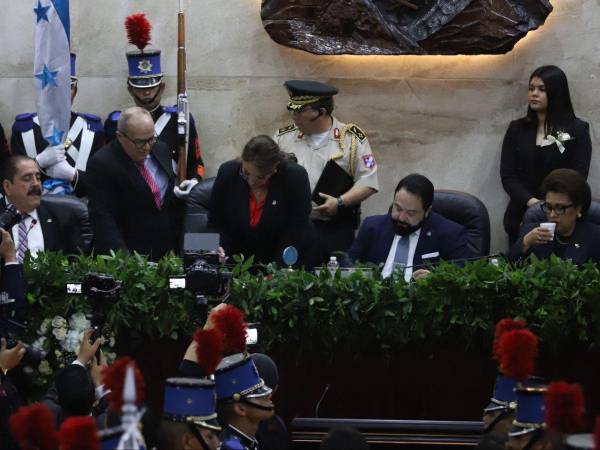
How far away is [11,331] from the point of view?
7.36 meters

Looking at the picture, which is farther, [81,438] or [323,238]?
[323,238]

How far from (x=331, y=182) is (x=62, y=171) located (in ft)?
5.93

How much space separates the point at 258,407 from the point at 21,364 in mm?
1727

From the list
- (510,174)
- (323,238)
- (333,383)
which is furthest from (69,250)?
(510,174)

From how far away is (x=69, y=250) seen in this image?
9125mm

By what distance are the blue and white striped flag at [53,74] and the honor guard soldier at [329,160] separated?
146cm

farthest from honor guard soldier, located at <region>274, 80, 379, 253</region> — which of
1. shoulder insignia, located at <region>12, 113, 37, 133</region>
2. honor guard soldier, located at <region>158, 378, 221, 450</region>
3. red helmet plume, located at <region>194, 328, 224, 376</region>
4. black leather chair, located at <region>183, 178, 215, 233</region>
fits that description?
honor guard soldier, located at <region>158, 378, 221, 450</region>

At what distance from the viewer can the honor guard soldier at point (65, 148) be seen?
33.2ft

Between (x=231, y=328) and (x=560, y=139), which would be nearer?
(x=231, y=328)

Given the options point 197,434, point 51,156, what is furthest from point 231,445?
point 51,156

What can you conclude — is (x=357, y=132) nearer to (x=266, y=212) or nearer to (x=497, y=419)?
(x=266, y=212)

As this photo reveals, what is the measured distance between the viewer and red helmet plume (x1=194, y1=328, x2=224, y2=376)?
5.83 metres

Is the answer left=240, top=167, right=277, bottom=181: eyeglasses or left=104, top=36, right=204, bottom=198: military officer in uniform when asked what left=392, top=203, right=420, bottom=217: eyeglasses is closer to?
left=240, top=167, right=277, bottom=181: eyeglasses

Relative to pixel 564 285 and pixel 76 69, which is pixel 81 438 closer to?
pixel 564 285
